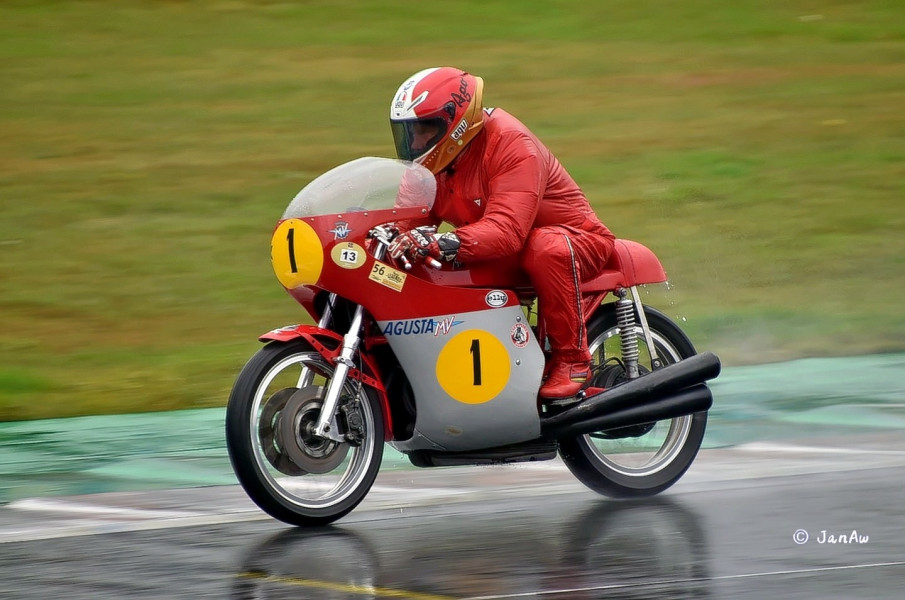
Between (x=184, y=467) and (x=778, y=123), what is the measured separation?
11.7 metres

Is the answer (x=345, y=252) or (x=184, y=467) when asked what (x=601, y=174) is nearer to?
(x=184, y=467)

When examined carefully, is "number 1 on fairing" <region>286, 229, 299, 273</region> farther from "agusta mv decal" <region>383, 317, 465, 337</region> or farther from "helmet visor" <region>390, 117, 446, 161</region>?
"helmet visor" <region>390, 117, 446, 161</region>

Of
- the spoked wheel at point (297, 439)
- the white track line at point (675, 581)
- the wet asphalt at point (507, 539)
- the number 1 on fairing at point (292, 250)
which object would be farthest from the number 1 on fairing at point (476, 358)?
the white track line at point (675, 581)

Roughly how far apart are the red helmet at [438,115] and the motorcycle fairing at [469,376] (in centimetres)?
77

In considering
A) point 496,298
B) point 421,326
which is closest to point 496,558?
point 421,326

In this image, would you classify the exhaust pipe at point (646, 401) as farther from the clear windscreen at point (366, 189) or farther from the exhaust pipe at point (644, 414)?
the clear windscreen at point (366, 189)

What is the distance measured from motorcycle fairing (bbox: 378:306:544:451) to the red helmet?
77 cm

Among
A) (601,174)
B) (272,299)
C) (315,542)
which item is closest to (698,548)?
(315,542)

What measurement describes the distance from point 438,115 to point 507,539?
1.93m

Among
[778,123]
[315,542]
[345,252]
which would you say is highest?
[345,252]

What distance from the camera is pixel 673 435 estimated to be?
8.12m

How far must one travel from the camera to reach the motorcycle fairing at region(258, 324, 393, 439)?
23.4 feet

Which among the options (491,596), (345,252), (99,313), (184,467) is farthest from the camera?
(99,313)

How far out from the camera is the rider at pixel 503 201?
24.1 ft
